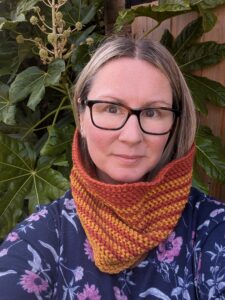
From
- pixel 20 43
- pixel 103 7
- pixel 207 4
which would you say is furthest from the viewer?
pixel 103 7

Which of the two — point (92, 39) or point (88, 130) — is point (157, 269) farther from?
point (92, 39)

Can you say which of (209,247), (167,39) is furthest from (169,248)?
(167,39)

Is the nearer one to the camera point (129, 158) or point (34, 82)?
point (129, 158)

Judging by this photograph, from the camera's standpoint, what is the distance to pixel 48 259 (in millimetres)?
762

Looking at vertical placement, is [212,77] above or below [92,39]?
below

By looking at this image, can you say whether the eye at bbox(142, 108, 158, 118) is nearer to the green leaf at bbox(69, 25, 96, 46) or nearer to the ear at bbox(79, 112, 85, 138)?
the ear at bbox(79, 112, 85, 138)

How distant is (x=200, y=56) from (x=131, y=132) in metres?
0.96

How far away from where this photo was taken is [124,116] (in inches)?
28.5

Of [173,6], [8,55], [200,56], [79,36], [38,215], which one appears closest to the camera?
[38,215]

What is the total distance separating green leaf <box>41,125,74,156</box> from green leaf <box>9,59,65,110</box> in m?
0.15

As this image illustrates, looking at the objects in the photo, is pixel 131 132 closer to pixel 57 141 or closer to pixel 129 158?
pixel 129 158

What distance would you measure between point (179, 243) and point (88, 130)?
289mm

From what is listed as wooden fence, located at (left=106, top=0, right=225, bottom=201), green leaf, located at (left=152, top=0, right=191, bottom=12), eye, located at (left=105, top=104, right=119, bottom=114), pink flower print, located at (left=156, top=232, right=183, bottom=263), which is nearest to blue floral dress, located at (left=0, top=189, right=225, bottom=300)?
pink flower print, located at (left=156, top=232, right=183, bottom=263)

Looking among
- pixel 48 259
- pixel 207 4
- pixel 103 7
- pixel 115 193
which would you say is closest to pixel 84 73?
pixel 115 193
